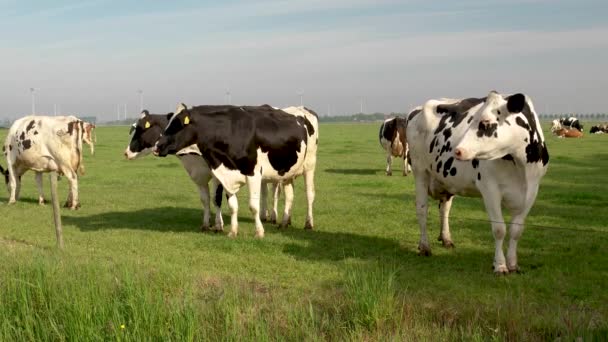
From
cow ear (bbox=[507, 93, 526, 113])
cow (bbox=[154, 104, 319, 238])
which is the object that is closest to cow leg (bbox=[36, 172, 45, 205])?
cow (bbox=[154, 104, 319, 238])

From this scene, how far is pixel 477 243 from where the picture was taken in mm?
10906

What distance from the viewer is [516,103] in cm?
830

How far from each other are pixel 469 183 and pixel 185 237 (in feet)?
17.1

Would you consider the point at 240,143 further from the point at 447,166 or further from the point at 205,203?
the point at 447,166

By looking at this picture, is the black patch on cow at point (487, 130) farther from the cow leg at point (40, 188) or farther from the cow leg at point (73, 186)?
the cow leg at point (40, 188)

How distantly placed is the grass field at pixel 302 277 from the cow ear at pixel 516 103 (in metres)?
1.48

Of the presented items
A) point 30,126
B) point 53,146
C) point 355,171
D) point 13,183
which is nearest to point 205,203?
point 53,146

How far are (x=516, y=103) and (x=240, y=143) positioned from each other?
5238mm

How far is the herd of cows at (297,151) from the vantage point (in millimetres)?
8445

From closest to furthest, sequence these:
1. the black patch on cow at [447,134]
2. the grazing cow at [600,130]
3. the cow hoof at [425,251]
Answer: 1. the black patch on cow at [447,134]
2. the cow hoof at [425,251]
3. the grazing cow at [600,130]

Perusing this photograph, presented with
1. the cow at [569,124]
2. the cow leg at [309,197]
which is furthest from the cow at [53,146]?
the cow at [569,124]

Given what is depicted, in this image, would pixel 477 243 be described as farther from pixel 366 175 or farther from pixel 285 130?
pixel 366 175

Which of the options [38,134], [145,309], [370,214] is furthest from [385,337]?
[38,134]

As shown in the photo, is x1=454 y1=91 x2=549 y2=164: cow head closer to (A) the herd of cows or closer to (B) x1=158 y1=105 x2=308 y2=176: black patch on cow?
(A) the herd of cows
